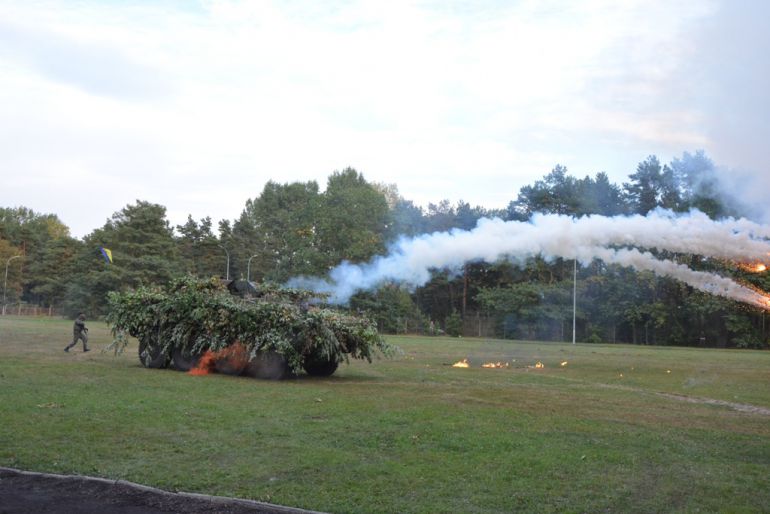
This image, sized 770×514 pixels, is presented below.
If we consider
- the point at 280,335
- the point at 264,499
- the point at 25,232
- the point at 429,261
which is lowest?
the point at 264,499

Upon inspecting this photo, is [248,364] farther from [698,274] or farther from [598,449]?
[698,274]

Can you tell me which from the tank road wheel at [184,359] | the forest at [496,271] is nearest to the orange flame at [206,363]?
the tank road wheel at [184,359]

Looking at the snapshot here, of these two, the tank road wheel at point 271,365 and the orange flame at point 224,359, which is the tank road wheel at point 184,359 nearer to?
the orange flame at point 224,359

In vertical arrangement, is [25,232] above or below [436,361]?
above

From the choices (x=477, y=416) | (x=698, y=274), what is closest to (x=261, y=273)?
(x=698, y=274)

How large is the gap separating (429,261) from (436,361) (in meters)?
8.44

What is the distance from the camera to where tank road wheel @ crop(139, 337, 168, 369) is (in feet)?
73.6

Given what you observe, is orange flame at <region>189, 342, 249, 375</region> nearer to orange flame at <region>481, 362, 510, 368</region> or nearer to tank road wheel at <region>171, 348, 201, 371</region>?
tank road wheel at <region>171, 348, 201, 371</region>

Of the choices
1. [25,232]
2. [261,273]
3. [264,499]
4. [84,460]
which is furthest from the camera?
[25,232]

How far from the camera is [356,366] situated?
27047mm

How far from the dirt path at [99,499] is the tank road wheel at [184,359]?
1363 cm

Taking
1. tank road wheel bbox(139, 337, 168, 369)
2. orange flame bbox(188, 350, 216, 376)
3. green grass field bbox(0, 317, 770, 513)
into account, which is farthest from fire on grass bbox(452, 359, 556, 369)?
tank road wheel bbox(139, 337, 168, 369)

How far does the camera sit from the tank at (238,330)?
20219 mm

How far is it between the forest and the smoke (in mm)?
15862
